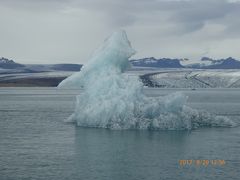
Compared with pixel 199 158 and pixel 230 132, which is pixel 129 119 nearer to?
pixel 230 132

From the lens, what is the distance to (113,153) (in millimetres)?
34375

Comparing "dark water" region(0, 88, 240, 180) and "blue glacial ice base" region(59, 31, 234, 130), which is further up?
"blue glacial ice base" region(59, 31, 234, 130)

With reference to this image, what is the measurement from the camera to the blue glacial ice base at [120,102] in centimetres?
4497

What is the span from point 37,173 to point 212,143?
1589 centimetres

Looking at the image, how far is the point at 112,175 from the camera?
2752cm

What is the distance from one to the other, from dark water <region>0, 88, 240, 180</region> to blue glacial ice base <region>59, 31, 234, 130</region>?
4.04 feet

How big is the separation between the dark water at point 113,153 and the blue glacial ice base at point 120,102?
48.4 inches

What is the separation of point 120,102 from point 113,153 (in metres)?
10.9

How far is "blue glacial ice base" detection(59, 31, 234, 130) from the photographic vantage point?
45.0 meters
